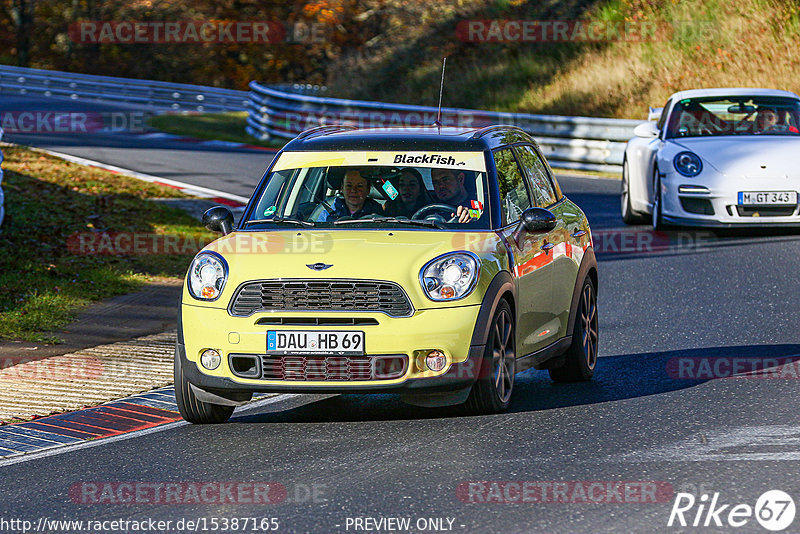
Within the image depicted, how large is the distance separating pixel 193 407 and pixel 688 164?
924cm

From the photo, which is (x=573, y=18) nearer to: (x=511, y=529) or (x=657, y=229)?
(x=657, y=229)

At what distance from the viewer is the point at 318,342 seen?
7.09m

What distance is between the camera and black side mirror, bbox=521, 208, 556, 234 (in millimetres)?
7926

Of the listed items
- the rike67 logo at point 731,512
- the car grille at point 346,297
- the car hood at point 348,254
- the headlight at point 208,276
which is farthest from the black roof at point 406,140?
the rike67 logo at point 731,512

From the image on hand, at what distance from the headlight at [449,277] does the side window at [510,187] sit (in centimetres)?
78

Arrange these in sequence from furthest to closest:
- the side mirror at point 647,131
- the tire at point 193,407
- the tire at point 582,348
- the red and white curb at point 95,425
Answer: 1. the side mirror at point 647,131
2. the tire at point 582,348
3. the tire at point 193,407
4. the red and white curb at point 95,425

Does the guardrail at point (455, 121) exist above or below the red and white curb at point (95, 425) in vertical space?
above

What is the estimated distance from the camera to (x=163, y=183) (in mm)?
20391

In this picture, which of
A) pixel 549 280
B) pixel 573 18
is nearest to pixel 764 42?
pixel 573 18

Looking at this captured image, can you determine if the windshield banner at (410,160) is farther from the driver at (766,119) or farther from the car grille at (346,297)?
the driver at (766,119)

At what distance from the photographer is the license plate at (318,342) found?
708 centimetres

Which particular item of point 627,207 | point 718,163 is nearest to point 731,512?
point 718,163

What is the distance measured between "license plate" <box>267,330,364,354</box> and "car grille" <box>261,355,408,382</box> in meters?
0.04

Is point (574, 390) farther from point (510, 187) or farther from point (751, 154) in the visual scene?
point (751, 154)
